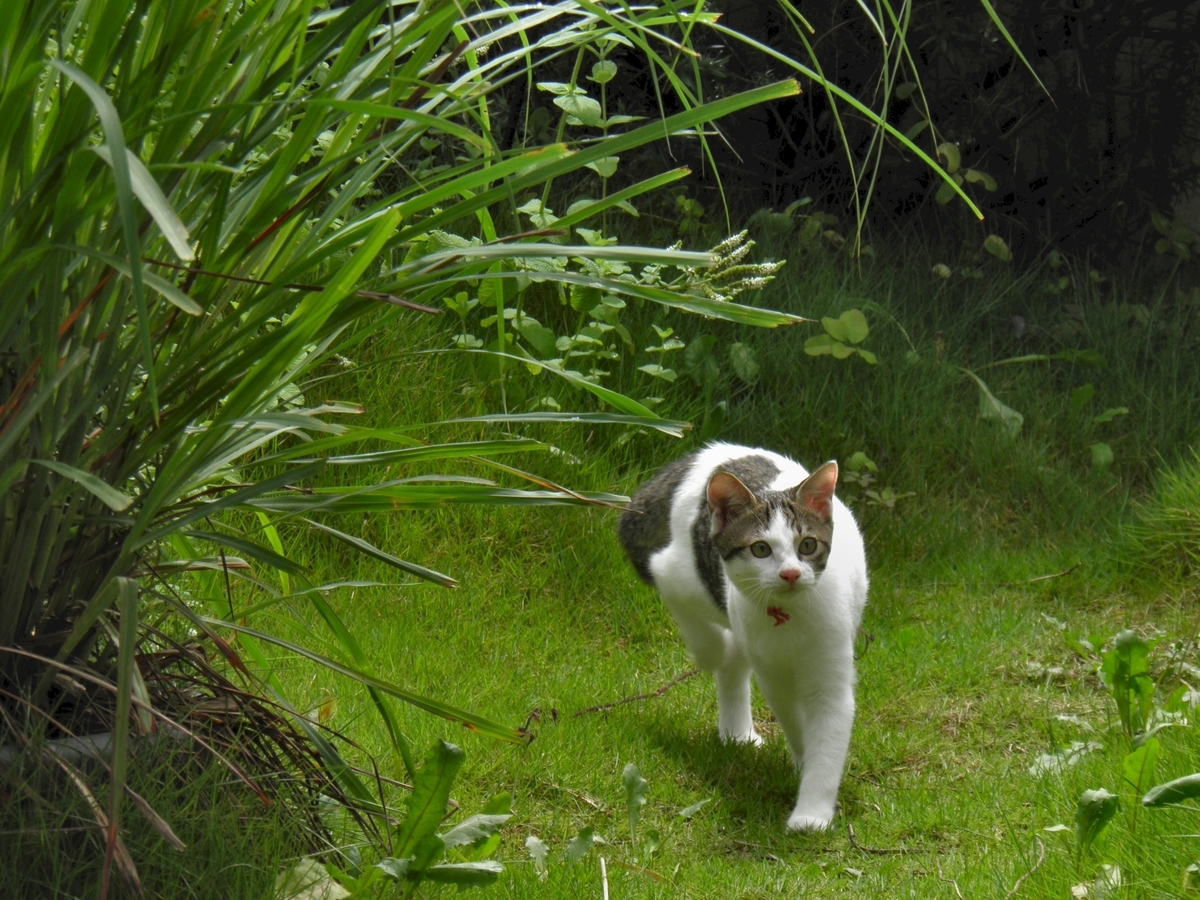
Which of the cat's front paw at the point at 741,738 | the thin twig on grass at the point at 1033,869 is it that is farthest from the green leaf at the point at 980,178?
the thin twig on grass at the point at 1033,869

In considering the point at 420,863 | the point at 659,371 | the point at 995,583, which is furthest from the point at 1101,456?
the point at 420,863

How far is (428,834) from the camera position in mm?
1618

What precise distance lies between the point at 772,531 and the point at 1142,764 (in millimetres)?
939

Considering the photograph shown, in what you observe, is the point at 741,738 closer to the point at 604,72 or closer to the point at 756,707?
the point at 756,707

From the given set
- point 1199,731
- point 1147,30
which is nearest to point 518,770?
point 1199,731

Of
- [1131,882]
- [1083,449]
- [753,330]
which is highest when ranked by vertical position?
[1131,882]

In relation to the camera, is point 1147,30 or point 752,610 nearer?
point 752,610

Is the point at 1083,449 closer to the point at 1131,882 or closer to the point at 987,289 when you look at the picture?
the point at 987,289

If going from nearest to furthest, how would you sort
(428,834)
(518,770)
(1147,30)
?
(428,834), (518,770), (1147,30)

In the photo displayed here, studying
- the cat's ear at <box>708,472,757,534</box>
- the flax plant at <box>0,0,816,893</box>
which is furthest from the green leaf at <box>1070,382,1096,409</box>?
the flax plant at <box>0,0,816,893</box>

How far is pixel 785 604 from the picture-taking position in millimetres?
2697

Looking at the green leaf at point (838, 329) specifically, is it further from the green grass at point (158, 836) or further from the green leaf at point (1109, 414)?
the green grass at point (158, 836)

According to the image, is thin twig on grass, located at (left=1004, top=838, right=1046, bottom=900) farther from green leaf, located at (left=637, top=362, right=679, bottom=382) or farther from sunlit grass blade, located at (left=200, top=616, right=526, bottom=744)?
green leaf, located at (left=637, top=362, right=679, bottom=382)

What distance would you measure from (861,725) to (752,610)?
0.58m
